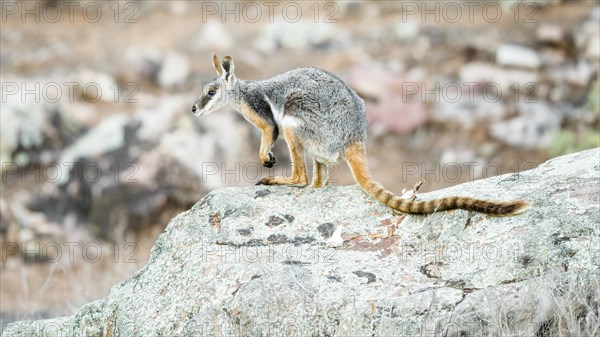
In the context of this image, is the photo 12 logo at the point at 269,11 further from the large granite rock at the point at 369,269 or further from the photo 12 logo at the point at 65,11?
the large granite rock at the point at 369,269

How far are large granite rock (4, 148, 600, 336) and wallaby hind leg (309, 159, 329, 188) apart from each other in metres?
0.64

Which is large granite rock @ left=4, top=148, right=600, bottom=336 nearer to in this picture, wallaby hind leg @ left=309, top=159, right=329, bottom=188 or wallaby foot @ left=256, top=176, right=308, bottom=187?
wallaby foot @ left=256, top=176, right=308, bottom=187

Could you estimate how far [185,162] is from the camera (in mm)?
14586

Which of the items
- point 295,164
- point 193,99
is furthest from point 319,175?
point 193,99

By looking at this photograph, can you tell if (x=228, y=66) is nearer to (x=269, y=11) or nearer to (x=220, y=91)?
(x=220, y=91)

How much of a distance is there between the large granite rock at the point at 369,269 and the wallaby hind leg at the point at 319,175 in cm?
64

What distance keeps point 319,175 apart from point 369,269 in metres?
1.69

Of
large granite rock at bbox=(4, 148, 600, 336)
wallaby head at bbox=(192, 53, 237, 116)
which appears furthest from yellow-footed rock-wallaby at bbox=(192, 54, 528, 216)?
large granite rock at bbox=(4, 148, 600, 336)

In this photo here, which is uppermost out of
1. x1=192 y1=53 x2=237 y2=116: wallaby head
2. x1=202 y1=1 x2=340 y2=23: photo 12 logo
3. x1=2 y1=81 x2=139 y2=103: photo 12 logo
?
x1=202 y1=1 x2=340 y2=23: photo 12 logo

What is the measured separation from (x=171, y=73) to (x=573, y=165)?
12.1 metres

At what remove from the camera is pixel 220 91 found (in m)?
7.97

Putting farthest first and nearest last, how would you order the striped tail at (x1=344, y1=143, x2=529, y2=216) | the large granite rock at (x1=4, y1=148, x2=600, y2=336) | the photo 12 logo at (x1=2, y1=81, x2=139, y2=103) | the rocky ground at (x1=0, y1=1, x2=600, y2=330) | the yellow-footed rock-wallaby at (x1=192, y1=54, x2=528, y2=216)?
1. the photo 12 logo at (x1=2, y1=81, x2=139, y2=103)
2. the rocky ground at (x1=0, y1=1, x2=600, y2=330)
3. the yellow-footed rock-wallaby at (x1=192, y1=54, x2=528, y2=216)
4. the striped tail at (x1=344, y1=143, x2=529, y2=216)
5. the large granite rock at (x1=4, y1=148, x2=600, y2=336)

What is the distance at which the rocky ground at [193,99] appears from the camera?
14.5 metres

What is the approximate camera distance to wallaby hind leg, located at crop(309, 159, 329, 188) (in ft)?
24.5
